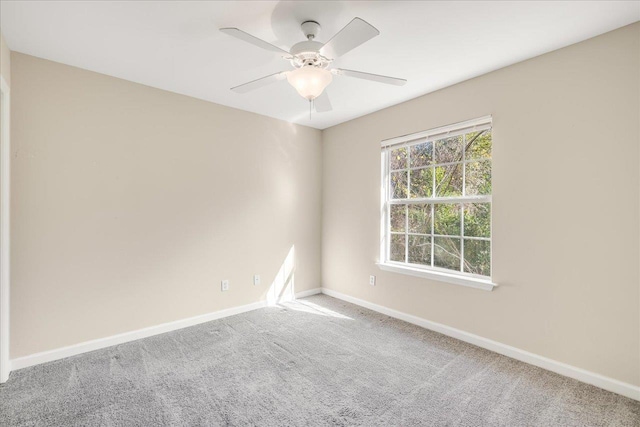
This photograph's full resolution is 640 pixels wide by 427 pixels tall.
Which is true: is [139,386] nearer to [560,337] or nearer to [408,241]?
[408,241]

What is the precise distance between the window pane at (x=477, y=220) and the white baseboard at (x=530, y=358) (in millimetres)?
944

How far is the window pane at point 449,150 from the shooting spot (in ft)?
10.0

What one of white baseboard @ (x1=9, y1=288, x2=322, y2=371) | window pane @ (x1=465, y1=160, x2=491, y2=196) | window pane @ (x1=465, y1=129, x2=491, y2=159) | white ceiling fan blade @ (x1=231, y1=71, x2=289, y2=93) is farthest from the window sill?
white ceiling fan blade @ (x1=231, y1=71, x2=289, y2=93)

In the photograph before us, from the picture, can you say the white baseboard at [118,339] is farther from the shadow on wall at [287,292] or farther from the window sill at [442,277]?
the window sill at [442,277]

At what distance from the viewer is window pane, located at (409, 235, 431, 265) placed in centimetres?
333

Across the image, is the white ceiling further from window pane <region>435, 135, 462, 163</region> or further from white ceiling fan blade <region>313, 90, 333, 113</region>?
window pane <region>435, 135, 462, 163</region>

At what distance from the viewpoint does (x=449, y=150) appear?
3125 mm

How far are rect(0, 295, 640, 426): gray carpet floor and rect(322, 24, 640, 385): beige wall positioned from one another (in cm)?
30

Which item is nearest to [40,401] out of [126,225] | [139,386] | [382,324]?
[139,386]

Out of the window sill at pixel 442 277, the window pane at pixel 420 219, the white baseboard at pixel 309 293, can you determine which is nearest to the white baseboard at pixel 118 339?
the white baseboard at pixel 309 293

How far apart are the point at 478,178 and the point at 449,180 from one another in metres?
0.29

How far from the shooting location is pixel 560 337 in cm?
234

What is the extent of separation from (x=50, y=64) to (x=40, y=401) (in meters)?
2.52

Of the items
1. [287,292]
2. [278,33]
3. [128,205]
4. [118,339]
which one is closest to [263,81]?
[278,33]
